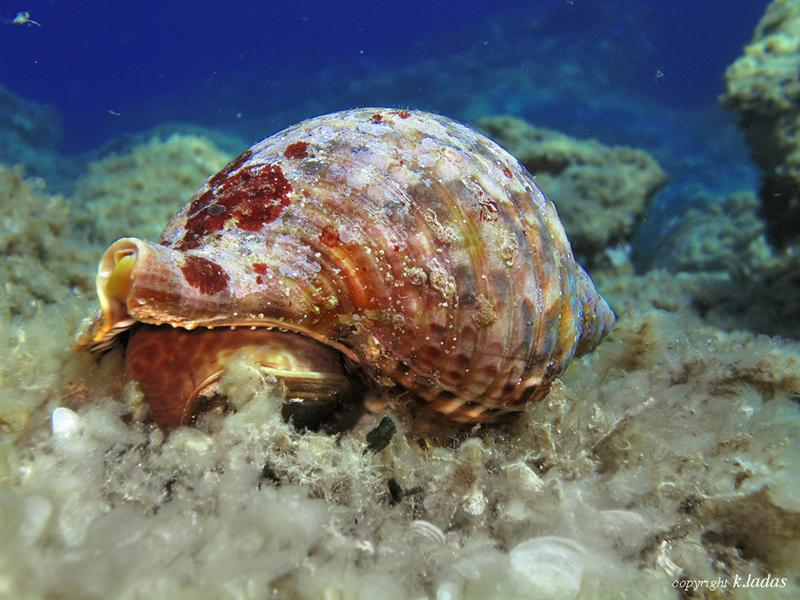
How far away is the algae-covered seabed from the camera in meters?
1.35

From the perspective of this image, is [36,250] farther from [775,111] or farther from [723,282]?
[775,111]

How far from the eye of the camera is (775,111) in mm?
6566

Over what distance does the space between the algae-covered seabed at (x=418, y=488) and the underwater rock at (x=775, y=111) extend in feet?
15.7

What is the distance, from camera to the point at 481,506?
6.16ft

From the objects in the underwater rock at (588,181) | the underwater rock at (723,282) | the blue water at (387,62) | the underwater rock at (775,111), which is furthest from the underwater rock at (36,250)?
the underwater rock at (775,111)

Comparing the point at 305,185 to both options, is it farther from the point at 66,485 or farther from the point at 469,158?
the point at 66,485

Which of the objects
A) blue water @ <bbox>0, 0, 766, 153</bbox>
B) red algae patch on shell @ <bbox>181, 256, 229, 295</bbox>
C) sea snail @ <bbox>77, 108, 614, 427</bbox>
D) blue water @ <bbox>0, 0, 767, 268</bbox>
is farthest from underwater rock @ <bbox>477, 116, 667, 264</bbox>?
blue water @ <bbox>0, 0, 766, 153</bbox>

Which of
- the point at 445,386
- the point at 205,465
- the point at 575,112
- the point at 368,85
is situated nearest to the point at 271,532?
the point at 205,465

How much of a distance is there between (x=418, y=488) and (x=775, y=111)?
24.3 feet

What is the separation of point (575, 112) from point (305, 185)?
1976cm

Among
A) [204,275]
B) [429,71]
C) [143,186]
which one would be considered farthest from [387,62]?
[204,275]

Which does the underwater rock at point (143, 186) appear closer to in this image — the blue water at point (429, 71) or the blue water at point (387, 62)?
the blue water at point (429, 71)

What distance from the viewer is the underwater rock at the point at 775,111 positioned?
6.41 m

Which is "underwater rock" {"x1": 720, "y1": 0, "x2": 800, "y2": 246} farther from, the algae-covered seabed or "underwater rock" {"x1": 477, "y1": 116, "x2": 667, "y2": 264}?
the algae-covered seabed
